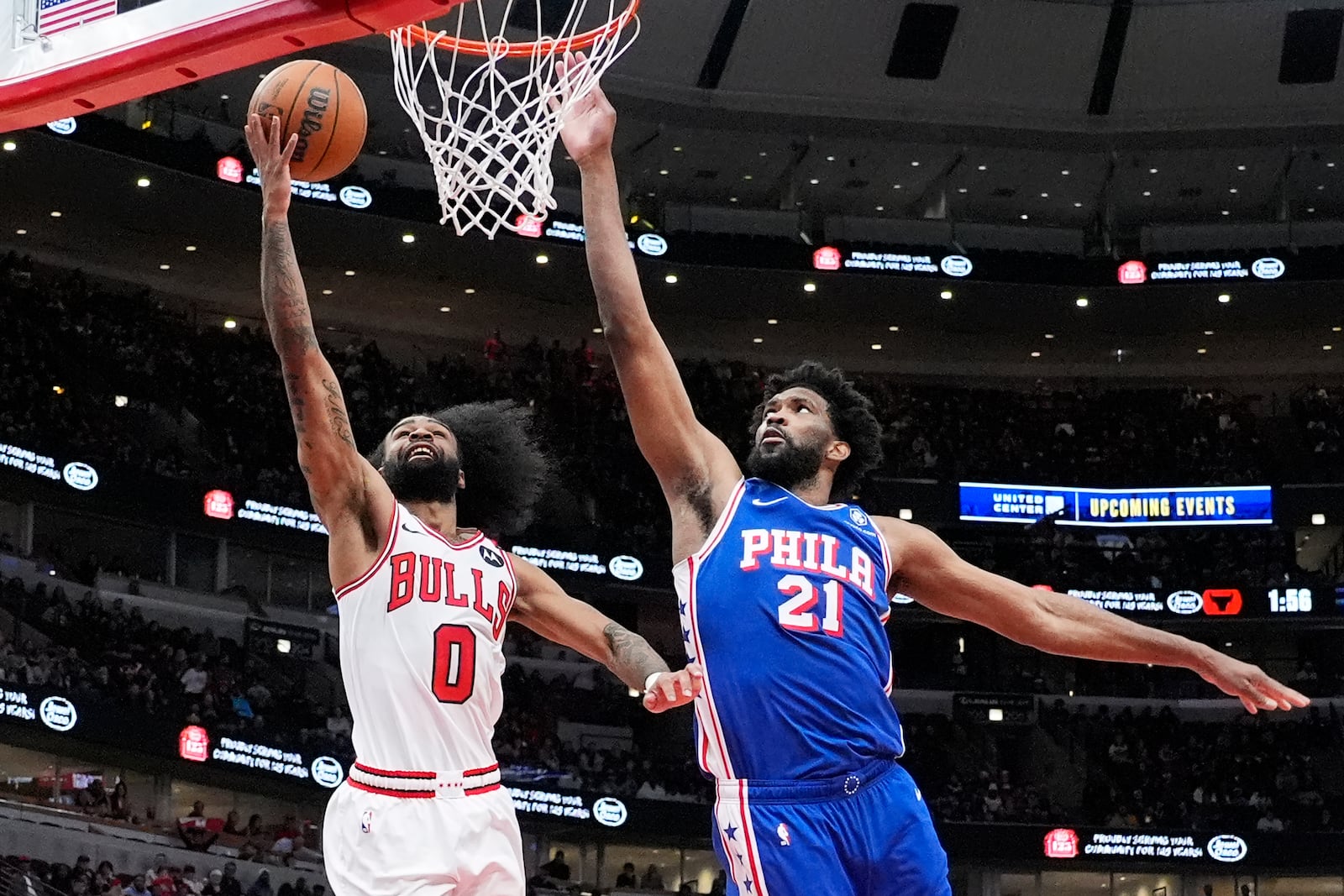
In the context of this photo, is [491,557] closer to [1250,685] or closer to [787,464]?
[787,464]

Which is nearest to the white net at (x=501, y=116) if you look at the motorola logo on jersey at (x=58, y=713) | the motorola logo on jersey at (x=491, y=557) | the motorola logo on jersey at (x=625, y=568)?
the motorola logo on jersey at (x=491, y=557)

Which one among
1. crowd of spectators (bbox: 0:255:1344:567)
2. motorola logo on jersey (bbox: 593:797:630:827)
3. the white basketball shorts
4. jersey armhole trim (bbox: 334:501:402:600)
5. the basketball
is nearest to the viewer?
the white basketball shorts

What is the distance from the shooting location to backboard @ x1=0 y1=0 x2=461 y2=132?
16.5ft

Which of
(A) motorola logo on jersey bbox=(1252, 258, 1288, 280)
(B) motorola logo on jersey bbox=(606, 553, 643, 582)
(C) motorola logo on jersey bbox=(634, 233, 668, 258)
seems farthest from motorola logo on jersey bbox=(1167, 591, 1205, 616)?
(C) motorola logo on jersey bbox=(634, 233, 668, 258)

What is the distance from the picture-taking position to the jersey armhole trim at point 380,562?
203 inches

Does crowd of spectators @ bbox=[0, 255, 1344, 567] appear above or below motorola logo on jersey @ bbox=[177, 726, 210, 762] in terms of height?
above

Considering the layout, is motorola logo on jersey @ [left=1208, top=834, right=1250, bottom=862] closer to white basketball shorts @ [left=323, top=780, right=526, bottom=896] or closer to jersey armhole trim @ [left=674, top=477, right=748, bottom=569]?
white basketball shorts @ [left=323, top=780, right=526, bottom=896]

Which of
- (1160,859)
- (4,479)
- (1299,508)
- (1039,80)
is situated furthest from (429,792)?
(1299,508)

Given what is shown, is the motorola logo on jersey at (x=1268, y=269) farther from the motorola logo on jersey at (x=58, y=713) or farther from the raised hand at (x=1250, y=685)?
the raised hand at (x=1250, y=685)

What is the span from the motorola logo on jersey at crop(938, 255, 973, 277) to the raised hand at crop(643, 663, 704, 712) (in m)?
23.7

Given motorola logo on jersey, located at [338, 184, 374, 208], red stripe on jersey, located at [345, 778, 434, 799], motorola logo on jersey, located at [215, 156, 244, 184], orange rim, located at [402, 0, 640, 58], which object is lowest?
red stripe on jersey, located at [345, 778, 434, 799]

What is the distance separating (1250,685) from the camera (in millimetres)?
4379

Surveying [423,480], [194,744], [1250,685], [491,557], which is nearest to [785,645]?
[1250,685]

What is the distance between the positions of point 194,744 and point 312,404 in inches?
647
